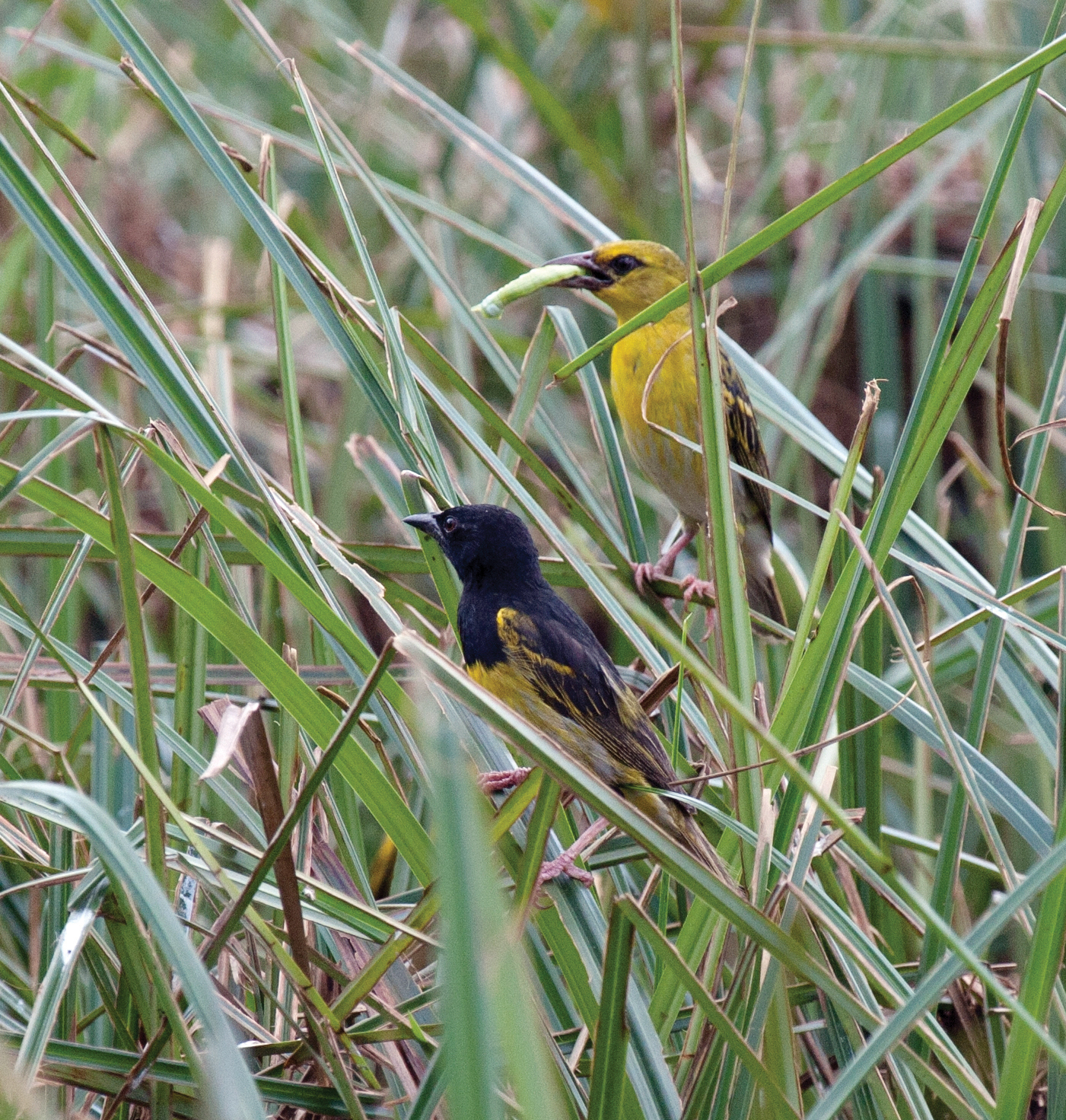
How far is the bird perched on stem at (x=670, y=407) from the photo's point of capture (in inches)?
142

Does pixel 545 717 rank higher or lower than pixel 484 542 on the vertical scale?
lower

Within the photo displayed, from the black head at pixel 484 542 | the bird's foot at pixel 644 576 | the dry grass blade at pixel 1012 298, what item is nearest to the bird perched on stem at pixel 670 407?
the bird's foot at pixel 644 576

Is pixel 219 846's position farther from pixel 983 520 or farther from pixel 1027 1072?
pixel 983 520

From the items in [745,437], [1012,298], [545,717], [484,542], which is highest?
[1012,298]

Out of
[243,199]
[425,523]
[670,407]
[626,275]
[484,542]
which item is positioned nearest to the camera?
[243,199]

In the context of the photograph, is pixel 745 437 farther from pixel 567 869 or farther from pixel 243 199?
pixel 567 869

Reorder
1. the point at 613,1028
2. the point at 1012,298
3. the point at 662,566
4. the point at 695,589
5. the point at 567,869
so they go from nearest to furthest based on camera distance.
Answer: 1. the point at 613,1028
2. the point at 1012,298
3. the point at 567,869
4. the point at 695,589
5. the point at 662,566

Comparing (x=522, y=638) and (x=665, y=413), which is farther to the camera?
(x=665, y=413)

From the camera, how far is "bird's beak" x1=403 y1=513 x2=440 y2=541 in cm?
244

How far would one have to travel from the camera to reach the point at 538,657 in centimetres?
265

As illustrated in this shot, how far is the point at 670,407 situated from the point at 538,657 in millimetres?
1341

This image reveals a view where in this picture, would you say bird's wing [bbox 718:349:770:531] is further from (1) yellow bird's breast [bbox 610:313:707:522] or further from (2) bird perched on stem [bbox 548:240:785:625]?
(1) yellow bird's breast [bbox 610:313:707:522]

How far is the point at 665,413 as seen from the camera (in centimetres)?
371

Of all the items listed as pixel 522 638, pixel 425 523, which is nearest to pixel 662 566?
pixel 522 638
